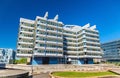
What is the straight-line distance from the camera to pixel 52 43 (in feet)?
214

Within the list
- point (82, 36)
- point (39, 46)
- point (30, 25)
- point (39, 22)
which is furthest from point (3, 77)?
point (82, 36)

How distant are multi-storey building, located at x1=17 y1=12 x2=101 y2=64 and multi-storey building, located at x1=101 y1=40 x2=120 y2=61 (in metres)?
72.8

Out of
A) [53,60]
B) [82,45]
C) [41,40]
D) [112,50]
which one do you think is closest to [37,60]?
[53,60]

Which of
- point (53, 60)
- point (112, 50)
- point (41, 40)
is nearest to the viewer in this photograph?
point (41, 40)

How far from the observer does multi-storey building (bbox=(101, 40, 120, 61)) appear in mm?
141250

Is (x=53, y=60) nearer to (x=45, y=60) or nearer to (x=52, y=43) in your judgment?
(x=45, y=60)

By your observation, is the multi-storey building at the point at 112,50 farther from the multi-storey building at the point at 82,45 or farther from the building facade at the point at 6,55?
the building facade at the point at 6,55

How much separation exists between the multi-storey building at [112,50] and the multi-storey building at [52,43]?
7279 centimetres

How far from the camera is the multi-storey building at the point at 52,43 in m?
62.6

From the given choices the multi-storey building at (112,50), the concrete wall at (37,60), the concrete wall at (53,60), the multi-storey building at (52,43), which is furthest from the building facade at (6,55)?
the multi-storey building at (112,50)

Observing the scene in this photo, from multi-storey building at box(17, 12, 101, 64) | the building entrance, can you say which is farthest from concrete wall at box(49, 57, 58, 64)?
the building entrance

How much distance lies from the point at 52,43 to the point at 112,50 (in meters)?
107

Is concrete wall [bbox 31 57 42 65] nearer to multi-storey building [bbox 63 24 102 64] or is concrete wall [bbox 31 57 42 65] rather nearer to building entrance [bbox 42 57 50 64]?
building entrance [bbox 42 57 50 64]

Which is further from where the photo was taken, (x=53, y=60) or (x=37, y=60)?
(x=53, y=60)
